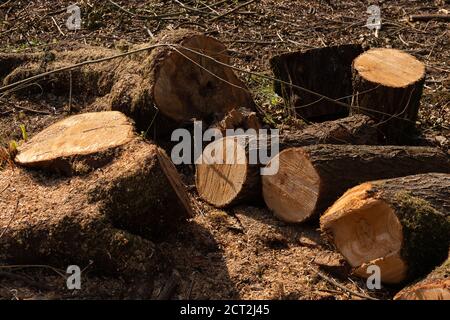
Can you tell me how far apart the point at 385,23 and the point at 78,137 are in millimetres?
4138

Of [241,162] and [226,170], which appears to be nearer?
[241,162]

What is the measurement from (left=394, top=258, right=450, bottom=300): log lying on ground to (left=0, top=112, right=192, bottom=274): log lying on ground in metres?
1.26

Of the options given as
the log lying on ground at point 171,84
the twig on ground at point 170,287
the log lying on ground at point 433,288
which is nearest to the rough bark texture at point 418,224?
the log lying on ground at point 433,288

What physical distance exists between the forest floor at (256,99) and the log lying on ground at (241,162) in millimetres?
97

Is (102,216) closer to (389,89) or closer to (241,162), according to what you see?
(241,162)

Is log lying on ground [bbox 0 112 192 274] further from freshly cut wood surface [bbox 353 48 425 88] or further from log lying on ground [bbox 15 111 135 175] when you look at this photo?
freshly cut wood surface [bbox 353 48 425 88]

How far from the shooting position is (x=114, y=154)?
4.07 m

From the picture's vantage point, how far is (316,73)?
559 cm

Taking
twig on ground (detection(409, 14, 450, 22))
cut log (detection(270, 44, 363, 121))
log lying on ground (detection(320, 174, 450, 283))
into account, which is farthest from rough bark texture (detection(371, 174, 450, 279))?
twig on ground (detection(409, 14, 450, 22))

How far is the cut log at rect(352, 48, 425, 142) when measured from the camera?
5016 millimetres

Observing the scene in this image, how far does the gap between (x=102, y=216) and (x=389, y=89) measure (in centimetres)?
220

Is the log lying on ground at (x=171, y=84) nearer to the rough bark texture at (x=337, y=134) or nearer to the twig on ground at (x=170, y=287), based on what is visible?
the rough bark texture at (x=337, y=134)

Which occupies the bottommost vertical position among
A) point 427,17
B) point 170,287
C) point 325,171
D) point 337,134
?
point 427,17

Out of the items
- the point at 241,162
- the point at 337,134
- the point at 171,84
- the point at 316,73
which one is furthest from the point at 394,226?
the point at 316,73
